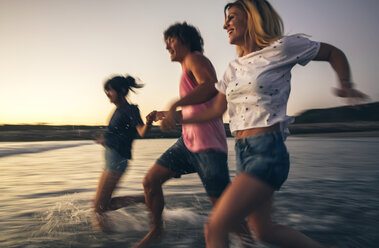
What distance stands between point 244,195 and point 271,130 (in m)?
0.39

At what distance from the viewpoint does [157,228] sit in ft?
11.1

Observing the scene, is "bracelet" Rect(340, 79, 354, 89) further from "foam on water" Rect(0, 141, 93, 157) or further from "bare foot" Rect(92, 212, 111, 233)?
"foam on water" Rect(0, 141, 93, 157)

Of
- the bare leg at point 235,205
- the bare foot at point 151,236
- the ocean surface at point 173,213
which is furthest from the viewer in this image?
the ocean surface at point 173,213

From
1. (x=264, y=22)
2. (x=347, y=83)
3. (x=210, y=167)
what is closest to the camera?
(x=347, y=83)

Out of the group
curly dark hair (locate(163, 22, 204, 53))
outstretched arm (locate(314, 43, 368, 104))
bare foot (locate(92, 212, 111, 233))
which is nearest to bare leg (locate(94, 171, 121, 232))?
bare foot (locate(92, 212, 111, 233))

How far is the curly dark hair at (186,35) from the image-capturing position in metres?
2.98

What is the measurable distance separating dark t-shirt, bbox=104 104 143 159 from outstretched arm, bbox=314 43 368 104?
2.09m

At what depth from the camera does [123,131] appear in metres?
3.74

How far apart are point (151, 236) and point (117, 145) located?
92 cm

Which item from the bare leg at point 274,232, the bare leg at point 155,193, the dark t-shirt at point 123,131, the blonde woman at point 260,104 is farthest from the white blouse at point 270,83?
the dark t-shirt at point 123,131

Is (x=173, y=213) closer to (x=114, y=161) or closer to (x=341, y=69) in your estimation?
(x=114, y=161)

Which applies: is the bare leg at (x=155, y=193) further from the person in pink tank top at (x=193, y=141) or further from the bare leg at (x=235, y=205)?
the bare leg at (x=235, y=205)

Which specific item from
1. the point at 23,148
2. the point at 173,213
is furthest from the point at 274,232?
the point at 23,148

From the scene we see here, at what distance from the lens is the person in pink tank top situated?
8.87ft
